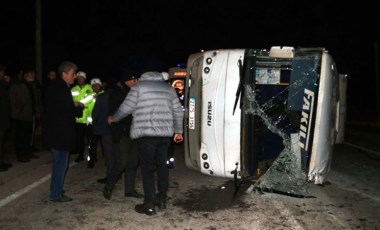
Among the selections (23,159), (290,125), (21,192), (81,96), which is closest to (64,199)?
(21,192)

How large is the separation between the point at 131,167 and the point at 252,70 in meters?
2.24

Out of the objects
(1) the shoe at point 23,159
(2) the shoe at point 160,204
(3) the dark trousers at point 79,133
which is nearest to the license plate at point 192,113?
(2) the shoe at point 160,204

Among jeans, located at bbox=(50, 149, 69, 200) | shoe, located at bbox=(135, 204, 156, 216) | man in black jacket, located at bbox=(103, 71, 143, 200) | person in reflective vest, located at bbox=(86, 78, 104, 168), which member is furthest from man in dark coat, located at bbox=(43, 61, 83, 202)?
person in reflective vest, located at bbox=(86, 78, 104, 168)

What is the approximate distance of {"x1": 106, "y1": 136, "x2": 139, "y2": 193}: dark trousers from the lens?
659 cm

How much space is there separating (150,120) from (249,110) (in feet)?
5.25

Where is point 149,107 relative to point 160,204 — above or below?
above

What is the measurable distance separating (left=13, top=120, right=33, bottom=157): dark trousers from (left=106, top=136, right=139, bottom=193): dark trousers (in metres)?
3.41

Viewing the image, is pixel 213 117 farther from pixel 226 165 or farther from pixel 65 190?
pixel 65 190

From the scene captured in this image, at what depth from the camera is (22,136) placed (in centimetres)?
930

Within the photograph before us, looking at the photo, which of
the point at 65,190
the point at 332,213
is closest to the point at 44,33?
the point at 65,190

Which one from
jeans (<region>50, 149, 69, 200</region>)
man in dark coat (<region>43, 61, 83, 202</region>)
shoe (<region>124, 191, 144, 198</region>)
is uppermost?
man in dark coat (<region>43, 61, 83, 202</region>)

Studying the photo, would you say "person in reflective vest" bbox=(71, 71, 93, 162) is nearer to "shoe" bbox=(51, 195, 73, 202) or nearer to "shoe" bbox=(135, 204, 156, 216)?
"shoe" bbox=(51, 195, 73, 202)

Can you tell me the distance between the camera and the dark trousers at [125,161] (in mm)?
6586

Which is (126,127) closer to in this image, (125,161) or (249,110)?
(125,161)
